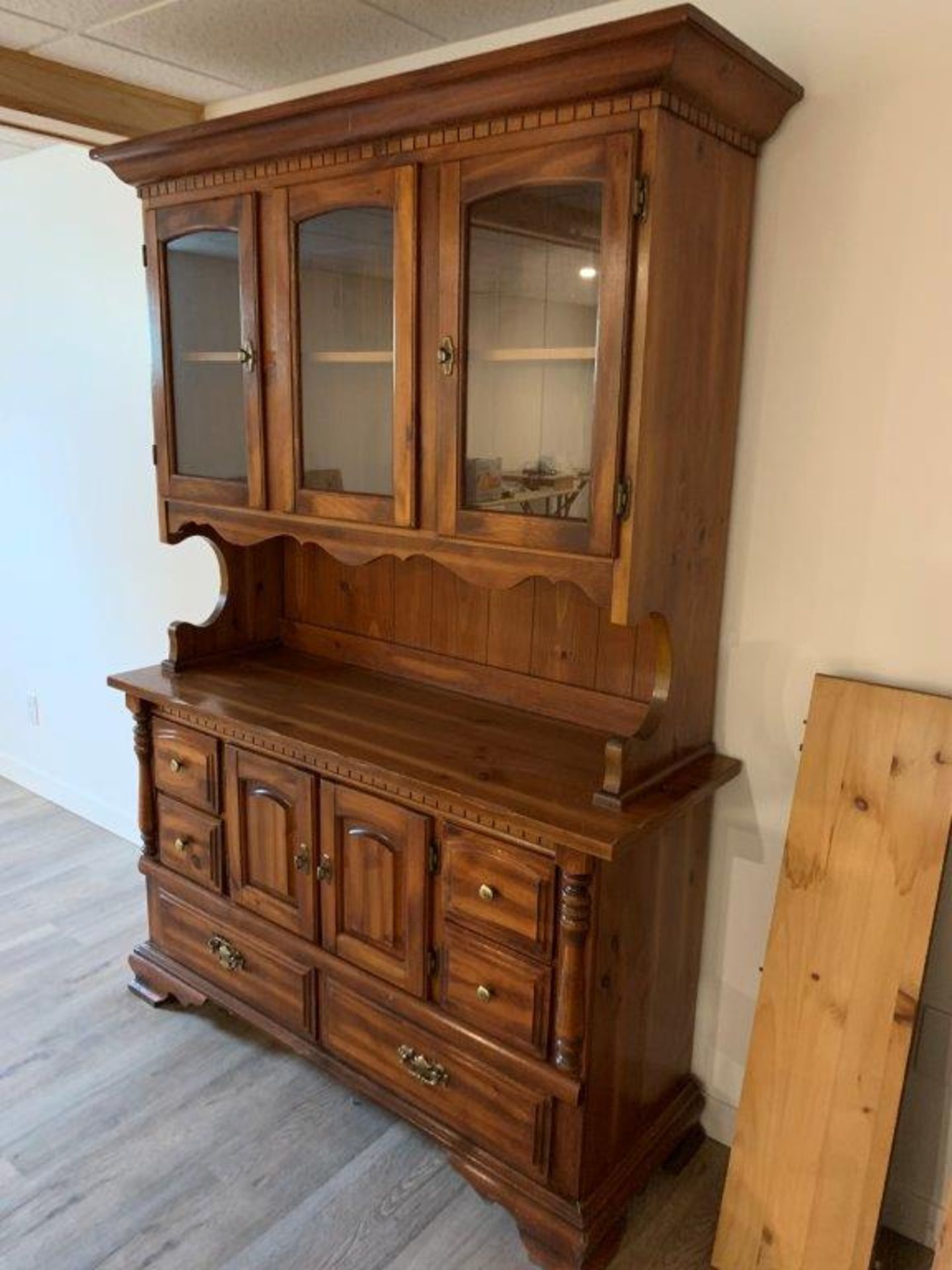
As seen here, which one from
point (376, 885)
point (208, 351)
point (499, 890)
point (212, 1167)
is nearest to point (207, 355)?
point (208, 351)

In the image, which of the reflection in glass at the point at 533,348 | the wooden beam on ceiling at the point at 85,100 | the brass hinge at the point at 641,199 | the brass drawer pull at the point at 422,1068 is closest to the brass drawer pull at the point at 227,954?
the brass drawer pull at the point at 422,1068

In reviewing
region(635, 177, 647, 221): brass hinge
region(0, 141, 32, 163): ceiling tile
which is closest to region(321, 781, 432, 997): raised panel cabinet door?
region(635, 177, 647, 221): brass hinge

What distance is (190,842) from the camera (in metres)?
2.35

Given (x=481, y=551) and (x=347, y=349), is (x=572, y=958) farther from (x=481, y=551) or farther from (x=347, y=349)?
(x=347, y=349)

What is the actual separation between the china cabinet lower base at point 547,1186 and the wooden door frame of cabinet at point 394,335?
1171mm

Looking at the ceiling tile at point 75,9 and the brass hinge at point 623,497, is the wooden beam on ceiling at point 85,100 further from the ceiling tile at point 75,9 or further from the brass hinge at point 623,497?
the brass hinge at point 623,497

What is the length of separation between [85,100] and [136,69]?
0.54 ft

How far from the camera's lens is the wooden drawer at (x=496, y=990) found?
1753mm

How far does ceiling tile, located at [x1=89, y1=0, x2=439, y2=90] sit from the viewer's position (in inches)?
74.8

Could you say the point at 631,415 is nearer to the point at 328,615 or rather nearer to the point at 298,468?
the point at 298,468

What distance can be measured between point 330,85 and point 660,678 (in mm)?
1605

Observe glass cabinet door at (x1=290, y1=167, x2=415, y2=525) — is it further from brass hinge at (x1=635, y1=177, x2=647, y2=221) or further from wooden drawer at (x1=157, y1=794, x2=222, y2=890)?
wooden drawer at (x1=157, y1=794, x2=222, y2=890)

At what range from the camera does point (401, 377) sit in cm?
177

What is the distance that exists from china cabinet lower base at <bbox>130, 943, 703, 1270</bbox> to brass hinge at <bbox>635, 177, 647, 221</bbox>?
4.88 ft
